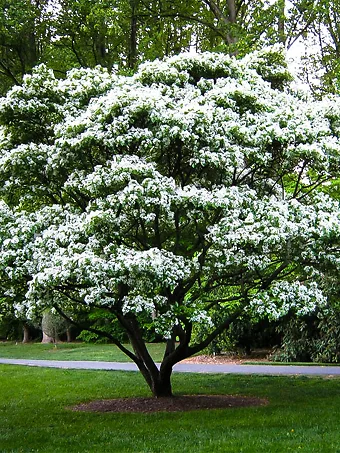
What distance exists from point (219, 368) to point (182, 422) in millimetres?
9061

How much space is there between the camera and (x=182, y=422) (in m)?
9.42

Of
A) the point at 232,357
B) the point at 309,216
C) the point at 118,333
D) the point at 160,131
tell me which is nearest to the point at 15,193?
the point at 160,131

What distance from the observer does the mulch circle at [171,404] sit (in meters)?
11.0

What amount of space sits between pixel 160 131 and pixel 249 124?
170 cm

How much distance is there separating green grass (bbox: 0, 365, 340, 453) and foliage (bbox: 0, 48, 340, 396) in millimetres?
1642

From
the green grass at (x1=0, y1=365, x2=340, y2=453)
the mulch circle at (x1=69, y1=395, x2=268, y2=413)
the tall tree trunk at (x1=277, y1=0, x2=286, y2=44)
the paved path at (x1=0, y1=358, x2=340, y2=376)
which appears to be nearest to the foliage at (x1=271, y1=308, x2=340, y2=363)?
the paved path at (x1=0, y1=358, x2=340, y2=376)

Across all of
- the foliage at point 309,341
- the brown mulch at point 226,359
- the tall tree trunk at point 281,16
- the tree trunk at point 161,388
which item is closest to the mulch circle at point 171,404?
the tree trunk at point 161,388

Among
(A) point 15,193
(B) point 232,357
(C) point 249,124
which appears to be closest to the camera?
(C) point 249,124

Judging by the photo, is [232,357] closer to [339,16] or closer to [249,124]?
[249,124]

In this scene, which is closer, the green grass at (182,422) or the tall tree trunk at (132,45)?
the green grass at (182,422)

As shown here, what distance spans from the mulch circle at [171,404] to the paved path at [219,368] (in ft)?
15.4

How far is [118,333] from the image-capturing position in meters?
29.3

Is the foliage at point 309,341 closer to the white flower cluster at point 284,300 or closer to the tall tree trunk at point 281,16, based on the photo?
the white flower cluster at point 284,300

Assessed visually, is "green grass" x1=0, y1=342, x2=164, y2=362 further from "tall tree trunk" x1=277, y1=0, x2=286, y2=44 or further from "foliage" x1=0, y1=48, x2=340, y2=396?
"tall tree trunk" x1=277, y1=0, x2=286, y2=44
